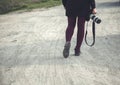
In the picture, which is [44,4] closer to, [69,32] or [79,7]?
[69,32]

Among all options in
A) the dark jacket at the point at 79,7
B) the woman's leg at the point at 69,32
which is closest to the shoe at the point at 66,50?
the woman's leg at the point at 69,32

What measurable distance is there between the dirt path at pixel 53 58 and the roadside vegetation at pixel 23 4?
5706 mm

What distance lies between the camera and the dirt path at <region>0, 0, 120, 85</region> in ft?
19.5

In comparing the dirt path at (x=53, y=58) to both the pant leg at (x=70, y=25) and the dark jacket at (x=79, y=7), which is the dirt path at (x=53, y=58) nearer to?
the pant leg at (x=70, y=25)

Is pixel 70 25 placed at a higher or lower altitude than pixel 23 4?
higher

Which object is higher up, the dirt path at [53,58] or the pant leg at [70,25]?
the pant leg at [70,25]

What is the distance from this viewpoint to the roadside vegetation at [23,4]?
56.9 ft

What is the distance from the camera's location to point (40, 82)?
230 inches

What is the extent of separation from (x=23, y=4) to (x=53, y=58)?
11734 millimetres

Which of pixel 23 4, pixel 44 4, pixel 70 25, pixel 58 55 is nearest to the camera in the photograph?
→ pixel 70 25

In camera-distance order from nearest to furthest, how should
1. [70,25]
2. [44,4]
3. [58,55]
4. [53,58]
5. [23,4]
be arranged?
[70,25] → [53,58] → [58,55] → [44,4] → [23,4]

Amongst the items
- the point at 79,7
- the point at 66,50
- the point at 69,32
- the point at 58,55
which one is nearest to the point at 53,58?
the point at 58,55

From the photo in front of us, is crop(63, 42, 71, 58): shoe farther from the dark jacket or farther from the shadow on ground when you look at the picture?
the dark jacket

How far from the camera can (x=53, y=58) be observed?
24.0 feet
